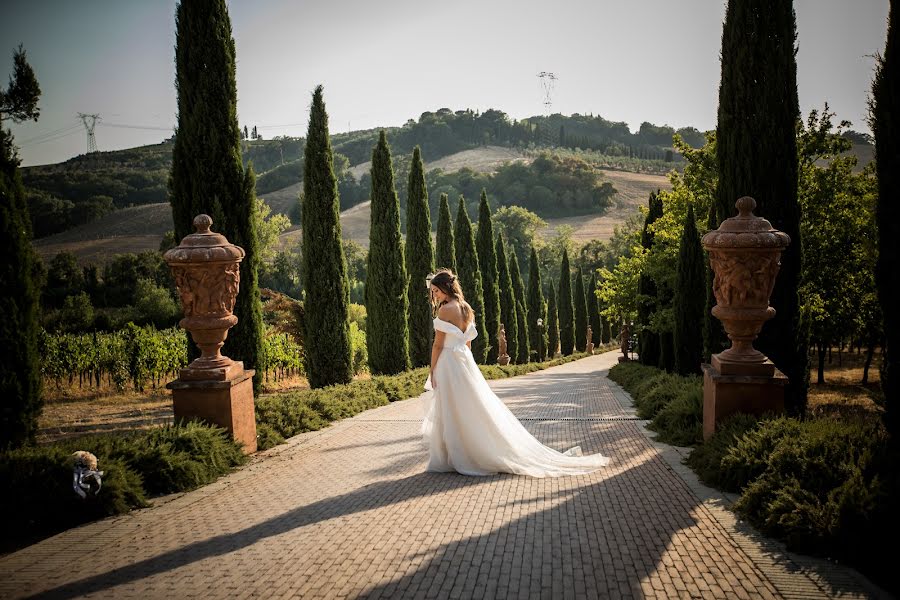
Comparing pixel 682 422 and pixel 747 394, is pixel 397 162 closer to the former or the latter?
pixel 682 422

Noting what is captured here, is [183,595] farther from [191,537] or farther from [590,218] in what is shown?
[590,218]

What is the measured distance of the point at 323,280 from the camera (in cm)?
1441

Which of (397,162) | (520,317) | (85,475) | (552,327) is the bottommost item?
(552,327)

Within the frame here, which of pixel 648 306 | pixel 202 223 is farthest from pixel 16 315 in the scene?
pixel 648 306

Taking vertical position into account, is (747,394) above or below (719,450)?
above

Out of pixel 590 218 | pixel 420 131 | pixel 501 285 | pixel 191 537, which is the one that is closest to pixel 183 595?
pixel 191 537

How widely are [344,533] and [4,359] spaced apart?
160 inches

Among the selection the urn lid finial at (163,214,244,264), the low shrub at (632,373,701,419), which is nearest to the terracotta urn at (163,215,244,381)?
the urn lid finial at (163,214,244,264)

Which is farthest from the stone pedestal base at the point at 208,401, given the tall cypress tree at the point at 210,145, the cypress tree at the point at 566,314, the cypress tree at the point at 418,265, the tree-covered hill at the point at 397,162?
the cypress tree at the point at 566,314

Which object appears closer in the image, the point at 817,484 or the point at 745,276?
the point at 817,484

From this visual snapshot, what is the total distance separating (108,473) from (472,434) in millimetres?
3378

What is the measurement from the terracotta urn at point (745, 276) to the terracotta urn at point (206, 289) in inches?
203

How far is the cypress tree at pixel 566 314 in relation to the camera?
4281 centimetres

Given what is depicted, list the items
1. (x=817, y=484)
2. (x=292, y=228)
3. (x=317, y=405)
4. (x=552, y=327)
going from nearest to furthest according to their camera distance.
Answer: (x=817, y=484) < (x=317, y=405) < (x=552, y=327) < (x=292, y=228)
